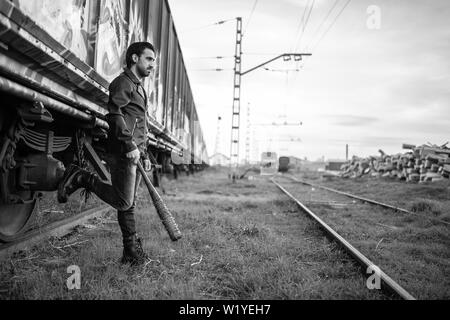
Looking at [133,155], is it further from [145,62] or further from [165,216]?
[145,62]

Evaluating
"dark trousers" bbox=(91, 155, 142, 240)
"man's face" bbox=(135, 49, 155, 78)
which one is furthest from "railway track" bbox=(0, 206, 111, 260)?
"man's face" bbox=(135, 49, 155, 78)

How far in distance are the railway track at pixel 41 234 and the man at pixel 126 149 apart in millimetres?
589

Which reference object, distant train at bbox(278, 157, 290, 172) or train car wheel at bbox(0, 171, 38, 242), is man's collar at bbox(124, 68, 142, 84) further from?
distant train at bbox(278, 157, 290, 172)

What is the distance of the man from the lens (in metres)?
2.64

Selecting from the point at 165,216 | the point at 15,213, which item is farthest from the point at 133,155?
the point at 15,213

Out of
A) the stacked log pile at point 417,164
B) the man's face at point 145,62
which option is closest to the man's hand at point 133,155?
the man's face at point 145,62

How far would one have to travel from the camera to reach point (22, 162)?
2.82 m

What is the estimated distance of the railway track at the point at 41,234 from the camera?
2799 mm

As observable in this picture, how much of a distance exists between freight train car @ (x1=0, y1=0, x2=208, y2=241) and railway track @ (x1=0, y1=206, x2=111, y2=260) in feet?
0.31

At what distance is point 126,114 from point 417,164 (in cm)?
1558

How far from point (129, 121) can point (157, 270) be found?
1.33 m

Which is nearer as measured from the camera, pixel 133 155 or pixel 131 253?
pixel 133 155

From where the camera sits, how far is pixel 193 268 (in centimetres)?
297
